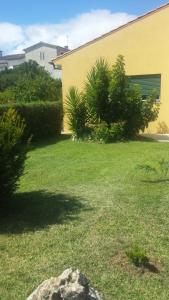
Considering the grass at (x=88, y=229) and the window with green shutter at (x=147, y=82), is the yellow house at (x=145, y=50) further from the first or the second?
the grass at (x=88, y=229)

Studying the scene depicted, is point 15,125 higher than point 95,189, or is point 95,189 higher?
point 15,125

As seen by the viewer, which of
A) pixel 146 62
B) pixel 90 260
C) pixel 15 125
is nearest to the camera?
pixel 90 260

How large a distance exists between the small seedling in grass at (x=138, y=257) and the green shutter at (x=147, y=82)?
13073 millimetres

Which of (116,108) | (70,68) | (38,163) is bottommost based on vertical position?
(38,163)

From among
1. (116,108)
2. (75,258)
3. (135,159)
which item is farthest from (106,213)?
(116,108)

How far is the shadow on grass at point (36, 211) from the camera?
6290 mm

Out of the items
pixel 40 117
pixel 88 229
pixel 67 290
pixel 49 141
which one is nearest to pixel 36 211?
pixel 88 229

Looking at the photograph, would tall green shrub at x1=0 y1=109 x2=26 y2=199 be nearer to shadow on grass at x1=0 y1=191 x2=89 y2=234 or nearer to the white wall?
shadow on grass at x1=0 y1=191 x2=89 y2=234

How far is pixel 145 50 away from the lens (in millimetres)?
17562

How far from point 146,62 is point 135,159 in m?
7.43

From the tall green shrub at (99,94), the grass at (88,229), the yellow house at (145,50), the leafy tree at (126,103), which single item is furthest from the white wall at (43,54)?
the grass at (88,229)

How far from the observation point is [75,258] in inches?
202

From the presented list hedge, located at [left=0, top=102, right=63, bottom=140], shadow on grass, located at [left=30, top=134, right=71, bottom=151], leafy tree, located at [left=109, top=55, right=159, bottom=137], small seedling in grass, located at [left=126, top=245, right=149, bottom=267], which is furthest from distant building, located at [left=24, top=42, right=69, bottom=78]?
small seedling in grass, located at [left=126, top=245, right=149, bottom=267]

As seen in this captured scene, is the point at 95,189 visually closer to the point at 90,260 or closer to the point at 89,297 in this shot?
the point at 90,260
